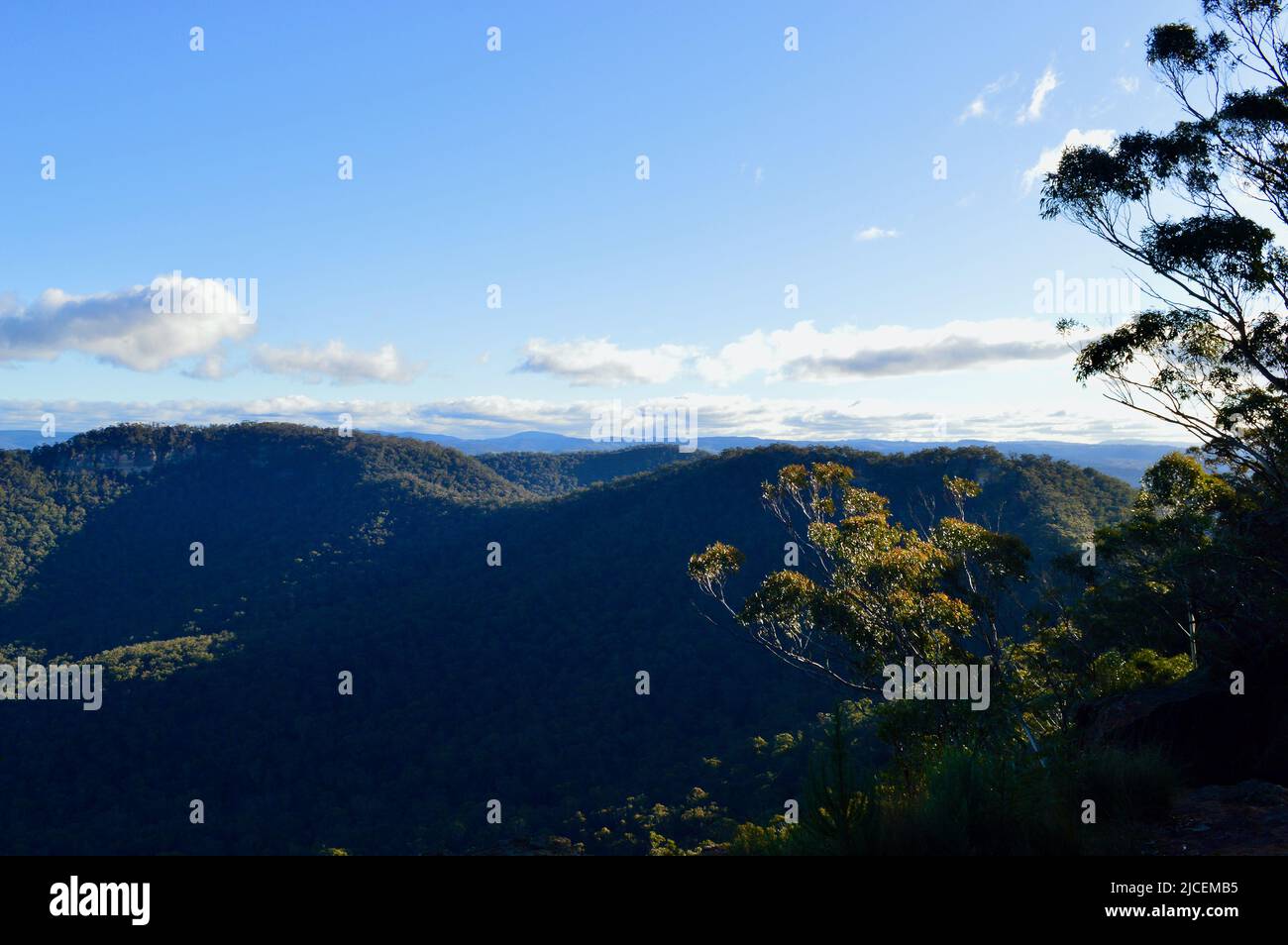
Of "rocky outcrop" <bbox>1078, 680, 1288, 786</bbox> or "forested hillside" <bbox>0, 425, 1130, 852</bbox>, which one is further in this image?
"forested hillside" <bbox>0, 425, 1130, 852</bbox>

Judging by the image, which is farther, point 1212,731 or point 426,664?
point 426,664

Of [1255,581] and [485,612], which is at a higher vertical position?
[1255,581]

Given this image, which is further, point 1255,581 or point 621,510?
point 621,510

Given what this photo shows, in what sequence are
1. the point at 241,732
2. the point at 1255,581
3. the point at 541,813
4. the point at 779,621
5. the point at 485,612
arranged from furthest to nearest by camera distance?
the point at 485,612 < the point at 241,732 < the point at 541,813 < the point at 779,621 < the point at 1255,581

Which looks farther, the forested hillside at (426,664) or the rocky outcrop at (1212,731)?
the forested hillside at (426,664)

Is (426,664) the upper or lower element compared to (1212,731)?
lower
